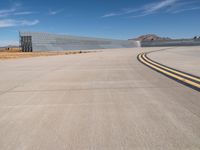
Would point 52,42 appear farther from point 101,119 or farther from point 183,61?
point 101,119

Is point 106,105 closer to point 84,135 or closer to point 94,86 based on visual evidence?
point 84,135

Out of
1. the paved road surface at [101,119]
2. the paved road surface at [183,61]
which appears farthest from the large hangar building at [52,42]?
the paved road surface at [101,119]

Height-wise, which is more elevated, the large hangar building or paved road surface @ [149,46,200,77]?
the large hangar building

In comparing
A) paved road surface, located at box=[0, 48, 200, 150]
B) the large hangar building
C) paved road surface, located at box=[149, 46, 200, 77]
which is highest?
the large hangar building

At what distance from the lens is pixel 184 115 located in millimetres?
4207

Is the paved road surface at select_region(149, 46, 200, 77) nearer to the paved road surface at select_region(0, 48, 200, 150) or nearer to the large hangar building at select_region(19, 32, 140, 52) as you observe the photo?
the paved road surface at select_region(0, 48, 200, 150)

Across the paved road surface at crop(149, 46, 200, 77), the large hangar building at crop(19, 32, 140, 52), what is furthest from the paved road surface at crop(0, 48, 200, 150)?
the large hangar building at crop(19, 32, 140, 52)

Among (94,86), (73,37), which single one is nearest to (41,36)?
(73,37)

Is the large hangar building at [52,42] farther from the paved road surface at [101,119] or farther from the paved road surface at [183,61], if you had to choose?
the paved road surface at [101,119]

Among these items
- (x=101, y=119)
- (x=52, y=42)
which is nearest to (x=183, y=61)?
(x=101, y=119)

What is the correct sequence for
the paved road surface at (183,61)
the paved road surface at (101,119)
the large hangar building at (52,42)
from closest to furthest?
1. the paved road surface at (101,119)
2. the paved road surface at (183,61)
3. the large hangar building at (52,42)

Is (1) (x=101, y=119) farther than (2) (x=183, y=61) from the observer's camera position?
No

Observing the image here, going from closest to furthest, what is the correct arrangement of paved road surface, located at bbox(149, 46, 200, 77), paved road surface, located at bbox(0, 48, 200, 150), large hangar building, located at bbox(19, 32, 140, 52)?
paved road surface, located at bbox(0, 48, 200, 150)
paved road surface, located at bbox(149, 46, 200, 77)
large hangar building, located at bbox(19, 32, 140, 52)

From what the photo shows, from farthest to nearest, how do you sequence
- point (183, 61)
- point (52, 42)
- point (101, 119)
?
point (52, 42), point (183, 61), point (101, 119)
